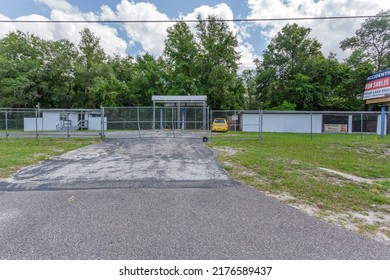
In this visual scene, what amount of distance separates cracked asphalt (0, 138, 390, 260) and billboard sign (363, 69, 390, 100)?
21.1 metres

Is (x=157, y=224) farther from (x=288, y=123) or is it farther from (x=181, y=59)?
(x=181, y=59)

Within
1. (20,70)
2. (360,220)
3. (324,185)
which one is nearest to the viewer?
(360,220)

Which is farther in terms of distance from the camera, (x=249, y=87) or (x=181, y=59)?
(x=249, y=87)

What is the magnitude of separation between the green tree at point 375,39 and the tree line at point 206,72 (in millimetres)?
25

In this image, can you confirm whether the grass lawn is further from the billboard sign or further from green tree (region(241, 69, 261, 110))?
green tree (region(241, 69, 261, 110))

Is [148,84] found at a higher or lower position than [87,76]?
lower

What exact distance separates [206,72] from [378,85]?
1700 centimetres

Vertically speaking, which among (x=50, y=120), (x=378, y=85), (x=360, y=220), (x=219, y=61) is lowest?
(x=360, y=220)

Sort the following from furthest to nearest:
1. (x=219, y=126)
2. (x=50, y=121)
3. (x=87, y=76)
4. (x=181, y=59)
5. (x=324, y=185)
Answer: (x=87, y=76), (x=181, y=59), (x=50, y=121), (x=219, y=126), (x=324, y=185)

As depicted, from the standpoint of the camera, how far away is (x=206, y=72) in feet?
84.5

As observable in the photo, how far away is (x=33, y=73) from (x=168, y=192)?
30057 mm

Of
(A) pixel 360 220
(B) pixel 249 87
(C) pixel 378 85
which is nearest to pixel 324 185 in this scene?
(A) pixel 360 220
